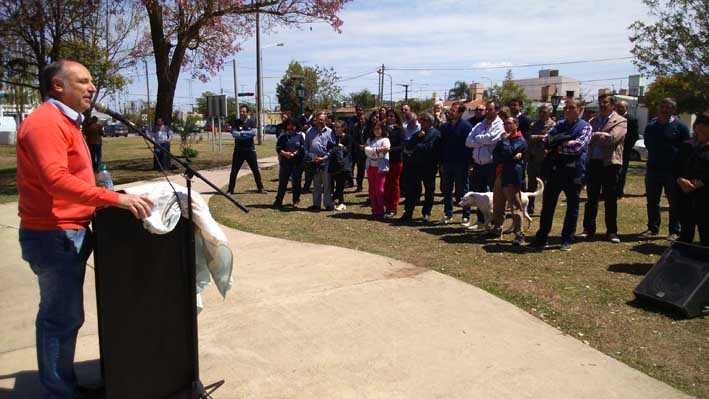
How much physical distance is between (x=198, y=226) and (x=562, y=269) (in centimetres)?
470

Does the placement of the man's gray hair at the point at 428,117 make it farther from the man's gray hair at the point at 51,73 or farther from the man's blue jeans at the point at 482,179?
the man's gray hair at the point at 51,73

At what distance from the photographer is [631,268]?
638 centimetres

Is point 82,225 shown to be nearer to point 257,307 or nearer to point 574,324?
point 257,307

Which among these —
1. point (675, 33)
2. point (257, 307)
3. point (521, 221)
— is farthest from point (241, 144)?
point (675, 33)

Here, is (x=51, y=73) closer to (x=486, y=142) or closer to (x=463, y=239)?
(x=463, y=239)

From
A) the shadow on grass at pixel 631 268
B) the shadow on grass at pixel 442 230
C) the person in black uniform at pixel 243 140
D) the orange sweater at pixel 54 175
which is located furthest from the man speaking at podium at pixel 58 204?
the person in black uniform at pixel 243 140

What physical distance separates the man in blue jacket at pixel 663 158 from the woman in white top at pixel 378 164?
161 inches

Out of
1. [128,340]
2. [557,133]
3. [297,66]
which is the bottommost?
[128,340]

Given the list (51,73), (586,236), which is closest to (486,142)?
(586,236)

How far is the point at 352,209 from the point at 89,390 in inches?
299

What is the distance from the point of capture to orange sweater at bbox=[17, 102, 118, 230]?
2672 millimetres

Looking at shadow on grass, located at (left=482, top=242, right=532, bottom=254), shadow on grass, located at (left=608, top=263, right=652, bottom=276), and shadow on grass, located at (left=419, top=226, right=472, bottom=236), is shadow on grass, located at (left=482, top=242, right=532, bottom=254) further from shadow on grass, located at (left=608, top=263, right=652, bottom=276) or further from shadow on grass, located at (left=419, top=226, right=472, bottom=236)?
shadow on grass, located at (left=608, top=263, right=652, bottom=276)

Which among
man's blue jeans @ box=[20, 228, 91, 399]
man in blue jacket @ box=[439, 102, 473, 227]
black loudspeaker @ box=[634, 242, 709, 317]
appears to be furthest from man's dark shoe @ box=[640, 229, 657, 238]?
man's blue jeans @ box=[20, 228, 91, 399]

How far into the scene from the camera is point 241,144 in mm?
12133
